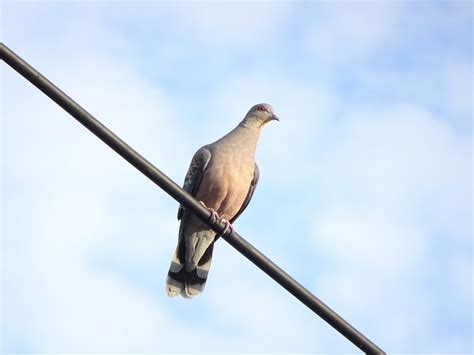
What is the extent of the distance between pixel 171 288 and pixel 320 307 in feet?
12.5

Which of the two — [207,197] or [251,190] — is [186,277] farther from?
[251,190]

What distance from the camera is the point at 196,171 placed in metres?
9.19

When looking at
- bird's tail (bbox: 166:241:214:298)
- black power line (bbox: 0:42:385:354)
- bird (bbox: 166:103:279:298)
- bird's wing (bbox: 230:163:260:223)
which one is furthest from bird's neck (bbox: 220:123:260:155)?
black power line (bbox: 0:42:385:354)

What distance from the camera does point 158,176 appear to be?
16.7ft

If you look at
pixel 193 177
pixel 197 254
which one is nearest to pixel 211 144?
pixel 193 177

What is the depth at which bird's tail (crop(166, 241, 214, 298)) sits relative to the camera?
28.6ft

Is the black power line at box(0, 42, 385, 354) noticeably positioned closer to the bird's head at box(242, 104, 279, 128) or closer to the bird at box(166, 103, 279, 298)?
the bird at box(166, 103, 279, 298)

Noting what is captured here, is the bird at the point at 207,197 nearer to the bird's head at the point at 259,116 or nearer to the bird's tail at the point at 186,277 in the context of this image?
the bird's tail at the point at 186,277

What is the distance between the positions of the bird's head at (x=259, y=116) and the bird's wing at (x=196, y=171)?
2.48ft

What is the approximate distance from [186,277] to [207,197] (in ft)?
2.67

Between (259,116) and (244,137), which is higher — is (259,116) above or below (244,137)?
above

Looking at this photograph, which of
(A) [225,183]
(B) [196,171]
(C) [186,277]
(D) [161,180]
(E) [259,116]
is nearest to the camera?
(D) [161,180]

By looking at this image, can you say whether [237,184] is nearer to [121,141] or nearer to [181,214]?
[181,214]

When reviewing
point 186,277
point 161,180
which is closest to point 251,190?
point 186,277
